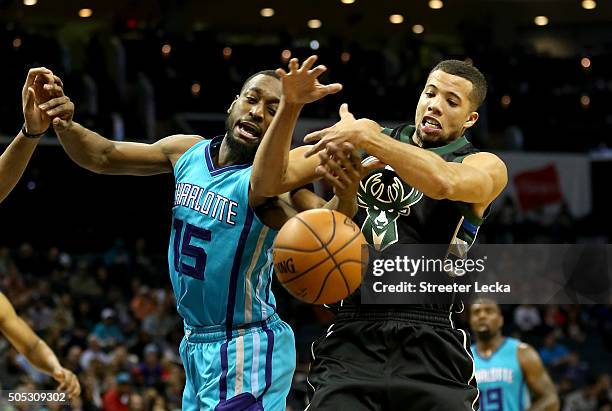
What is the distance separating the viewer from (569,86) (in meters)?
22.6

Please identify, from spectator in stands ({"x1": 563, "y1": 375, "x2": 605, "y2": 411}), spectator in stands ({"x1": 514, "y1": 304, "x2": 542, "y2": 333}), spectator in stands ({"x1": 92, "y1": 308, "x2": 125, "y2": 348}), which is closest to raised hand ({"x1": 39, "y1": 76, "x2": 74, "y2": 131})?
spectator in stands ({"x1": 92, "y1": 308, "x2": 125, "y2": 348})

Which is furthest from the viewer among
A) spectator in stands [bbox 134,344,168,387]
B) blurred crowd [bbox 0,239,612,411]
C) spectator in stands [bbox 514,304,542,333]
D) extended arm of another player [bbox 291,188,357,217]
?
spectator in stands [bbox 514,304,542,333]

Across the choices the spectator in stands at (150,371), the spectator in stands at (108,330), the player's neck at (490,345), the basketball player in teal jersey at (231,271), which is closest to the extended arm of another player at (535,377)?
the player's neck at (490,345)

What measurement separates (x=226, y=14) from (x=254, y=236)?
19768mm

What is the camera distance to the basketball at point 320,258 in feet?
14.8

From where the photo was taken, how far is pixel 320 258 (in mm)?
4508

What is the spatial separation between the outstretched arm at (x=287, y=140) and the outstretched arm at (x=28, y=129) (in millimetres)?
1281

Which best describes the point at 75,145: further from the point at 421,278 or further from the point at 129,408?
the point at 129,408

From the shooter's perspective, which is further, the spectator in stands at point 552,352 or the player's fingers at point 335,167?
the spectator in stands at point 552,352

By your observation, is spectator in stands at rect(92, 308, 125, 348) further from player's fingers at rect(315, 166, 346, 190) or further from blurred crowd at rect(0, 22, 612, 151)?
player's fingers at rect(315, 166, 346, 190)

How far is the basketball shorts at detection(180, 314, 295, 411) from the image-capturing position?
5164mm

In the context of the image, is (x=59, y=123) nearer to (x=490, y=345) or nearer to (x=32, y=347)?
(x=32, y=347)

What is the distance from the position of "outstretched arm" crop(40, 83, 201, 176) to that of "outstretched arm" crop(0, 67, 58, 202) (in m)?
0.12

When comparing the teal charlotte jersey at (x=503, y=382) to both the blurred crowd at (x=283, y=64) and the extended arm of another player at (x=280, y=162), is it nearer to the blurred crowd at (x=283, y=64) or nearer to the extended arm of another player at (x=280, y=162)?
the extended arm of another player at (x=280, y=162)
